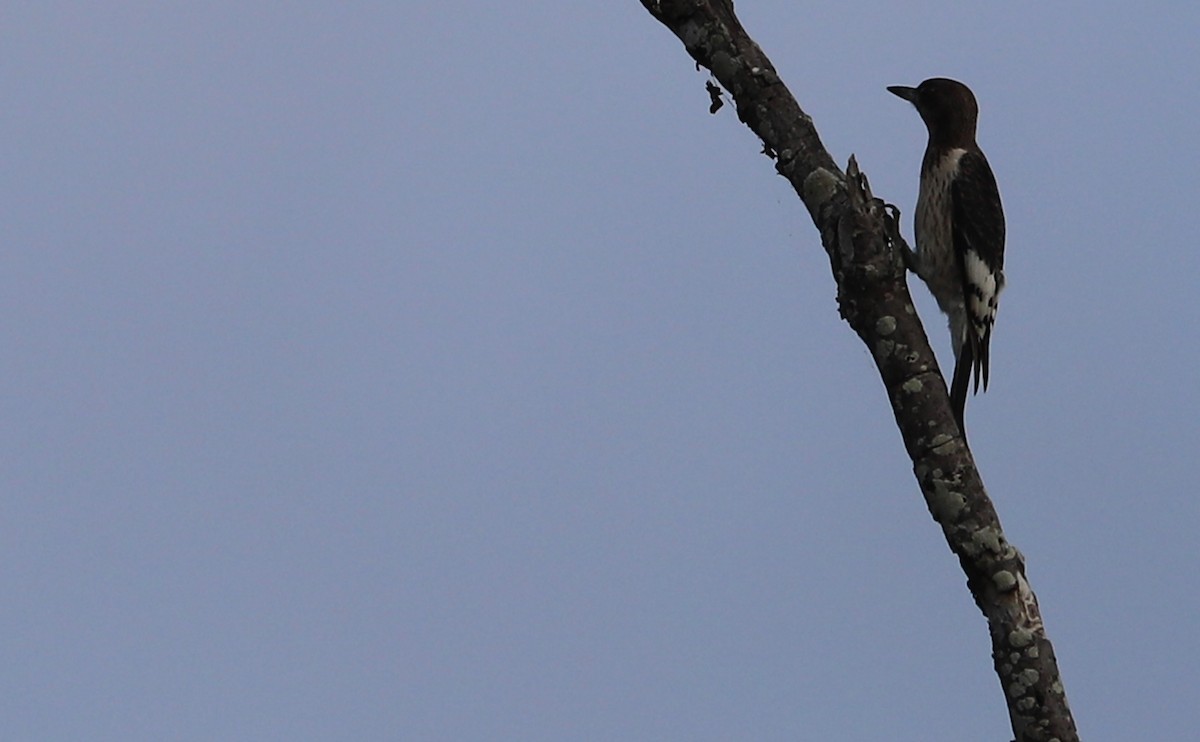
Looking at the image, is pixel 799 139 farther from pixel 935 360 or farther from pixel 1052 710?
pixel 1052 710

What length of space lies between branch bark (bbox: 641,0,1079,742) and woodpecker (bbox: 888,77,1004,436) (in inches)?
78.5

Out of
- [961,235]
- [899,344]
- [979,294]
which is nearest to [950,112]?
[961,235]

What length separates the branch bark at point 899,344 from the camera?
3.65 metres

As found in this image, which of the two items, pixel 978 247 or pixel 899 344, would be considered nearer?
pixel 899 344

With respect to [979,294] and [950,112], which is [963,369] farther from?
[950,112]

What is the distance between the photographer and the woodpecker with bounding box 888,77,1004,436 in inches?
240

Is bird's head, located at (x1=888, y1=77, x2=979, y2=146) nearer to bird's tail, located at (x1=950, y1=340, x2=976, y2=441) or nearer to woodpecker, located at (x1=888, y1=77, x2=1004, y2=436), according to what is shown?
woodpecker, located at (x1=888, y1=77, x2=1004, y2=436)

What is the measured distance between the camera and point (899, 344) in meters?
3.86

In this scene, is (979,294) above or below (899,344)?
above

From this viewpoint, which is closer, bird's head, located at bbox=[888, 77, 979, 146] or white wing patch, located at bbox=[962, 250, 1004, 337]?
white wing patch, located at bbox=[962, 250, 1004, 337]

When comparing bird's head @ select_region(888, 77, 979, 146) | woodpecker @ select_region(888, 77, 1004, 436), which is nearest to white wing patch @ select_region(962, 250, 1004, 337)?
woodpecker @ select_region(888, 77, 1004, 436)

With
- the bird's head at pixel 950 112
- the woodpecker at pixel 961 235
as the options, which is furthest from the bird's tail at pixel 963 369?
the bird's head at pixel 950 112

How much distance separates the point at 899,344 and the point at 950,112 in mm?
2962

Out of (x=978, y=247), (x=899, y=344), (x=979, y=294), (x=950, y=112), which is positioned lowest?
(x=899, y=344)
